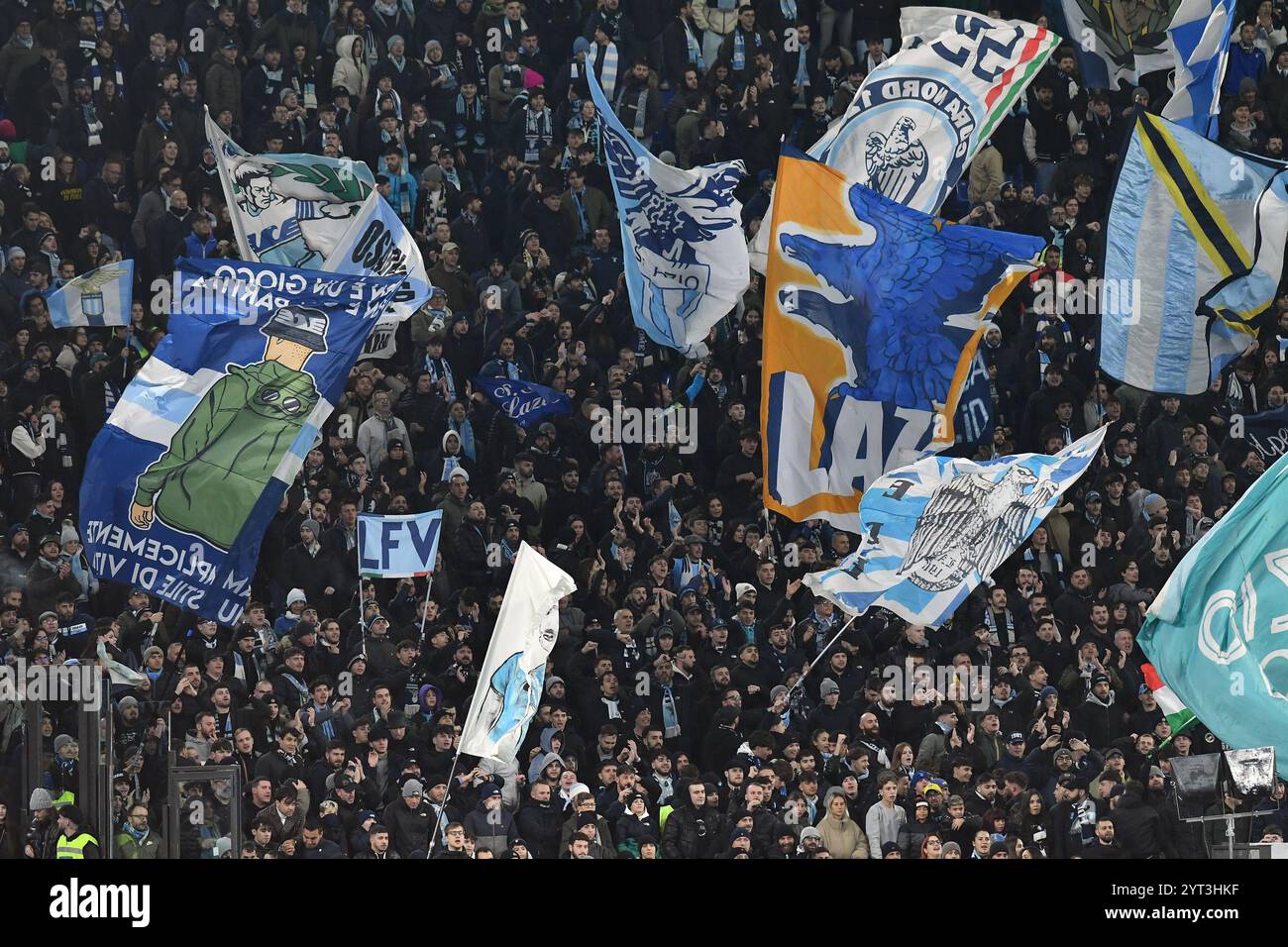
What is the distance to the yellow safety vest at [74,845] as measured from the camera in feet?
43.2

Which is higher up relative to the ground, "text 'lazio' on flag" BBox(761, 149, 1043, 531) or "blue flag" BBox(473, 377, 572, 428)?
"text 'lazio' on flag" BBox(761, 149, 1043, 531)

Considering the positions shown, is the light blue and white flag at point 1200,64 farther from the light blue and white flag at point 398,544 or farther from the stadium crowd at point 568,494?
A: the light blue and white flag at point 398,544

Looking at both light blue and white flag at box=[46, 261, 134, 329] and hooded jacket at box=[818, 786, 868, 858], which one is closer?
hooded jacket at box=[818, 786, 868, 858]

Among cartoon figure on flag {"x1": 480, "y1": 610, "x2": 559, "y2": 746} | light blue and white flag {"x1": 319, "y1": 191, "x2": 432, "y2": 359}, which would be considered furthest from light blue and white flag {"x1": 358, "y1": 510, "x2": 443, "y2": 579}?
cartoon figure on flag {"x1": 480, "y1": 610, "x2": 559, "y2": 746}

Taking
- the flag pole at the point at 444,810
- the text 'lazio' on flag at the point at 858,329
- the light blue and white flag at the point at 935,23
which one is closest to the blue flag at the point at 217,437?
the flag pole at the point at 444,810

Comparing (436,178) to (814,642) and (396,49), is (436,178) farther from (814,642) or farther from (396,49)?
(814,642)

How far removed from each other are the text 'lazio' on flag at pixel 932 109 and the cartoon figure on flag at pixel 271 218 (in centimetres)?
313

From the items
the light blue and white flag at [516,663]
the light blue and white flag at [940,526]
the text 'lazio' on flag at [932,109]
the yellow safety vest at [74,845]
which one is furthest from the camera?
the text 'lazio' on flag at [932,109]

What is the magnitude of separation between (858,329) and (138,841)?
5224mm

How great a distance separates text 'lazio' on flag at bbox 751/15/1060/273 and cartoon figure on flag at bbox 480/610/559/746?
372 cm

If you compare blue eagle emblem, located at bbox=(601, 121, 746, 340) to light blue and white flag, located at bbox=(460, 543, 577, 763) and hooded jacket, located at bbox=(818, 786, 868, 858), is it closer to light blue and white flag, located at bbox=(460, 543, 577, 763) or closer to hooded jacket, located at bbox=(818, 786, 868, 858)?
light blue and white flag, located at bbox=(460, 543, 577, 763)

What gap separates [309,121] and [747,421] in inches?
172

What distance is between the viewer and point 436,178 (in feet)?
60.7

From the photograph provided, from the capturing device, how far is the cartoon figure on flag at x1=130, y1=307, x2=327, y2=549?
1296 cm
